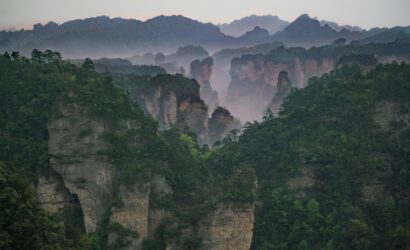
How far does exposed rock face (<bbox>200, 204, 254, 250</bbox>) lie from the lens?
90.9ft

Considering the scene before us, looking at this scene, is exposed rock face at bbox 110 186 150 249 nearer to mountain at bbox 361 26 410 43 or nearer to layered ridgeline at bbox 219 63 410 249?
layered ridgeline at bbox 219 63 410 249

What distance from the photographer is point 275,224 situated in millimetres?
30891

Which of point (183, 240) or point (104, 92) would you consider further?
point (104, 92)

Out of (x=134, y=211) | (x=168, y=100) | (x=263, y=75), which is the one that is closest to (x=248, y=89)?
(x=263, y=75)

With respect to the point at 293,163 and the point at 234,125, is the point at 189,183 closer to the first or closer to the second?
the point at 293,163

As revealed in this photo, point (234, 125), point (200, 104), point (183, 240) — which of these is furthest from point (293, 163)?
point (234, 125)

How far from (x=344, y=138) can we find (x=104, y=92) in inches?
498

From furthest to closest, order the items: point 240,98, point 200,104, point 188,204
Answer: point 240,98 → point 200,104 → point 188,204

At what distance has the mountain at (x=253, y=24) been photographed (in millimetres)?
150875

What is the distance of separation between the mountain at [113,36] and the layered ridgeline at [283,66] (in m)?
23.3

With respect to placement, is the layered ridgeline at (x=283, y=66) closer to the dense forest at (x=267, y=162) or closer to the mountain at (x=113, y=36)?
the mountain at (x=113, y=36)

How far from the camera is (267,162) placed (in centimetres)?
3478

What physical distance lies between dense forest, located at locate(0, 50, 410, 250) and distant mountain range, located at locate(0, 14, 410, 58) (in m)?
58.4

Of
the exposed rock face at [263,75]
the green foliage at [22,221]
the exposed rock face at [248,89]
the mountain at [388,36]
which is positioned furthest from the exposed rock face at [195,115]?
the mountain at [388,36]
